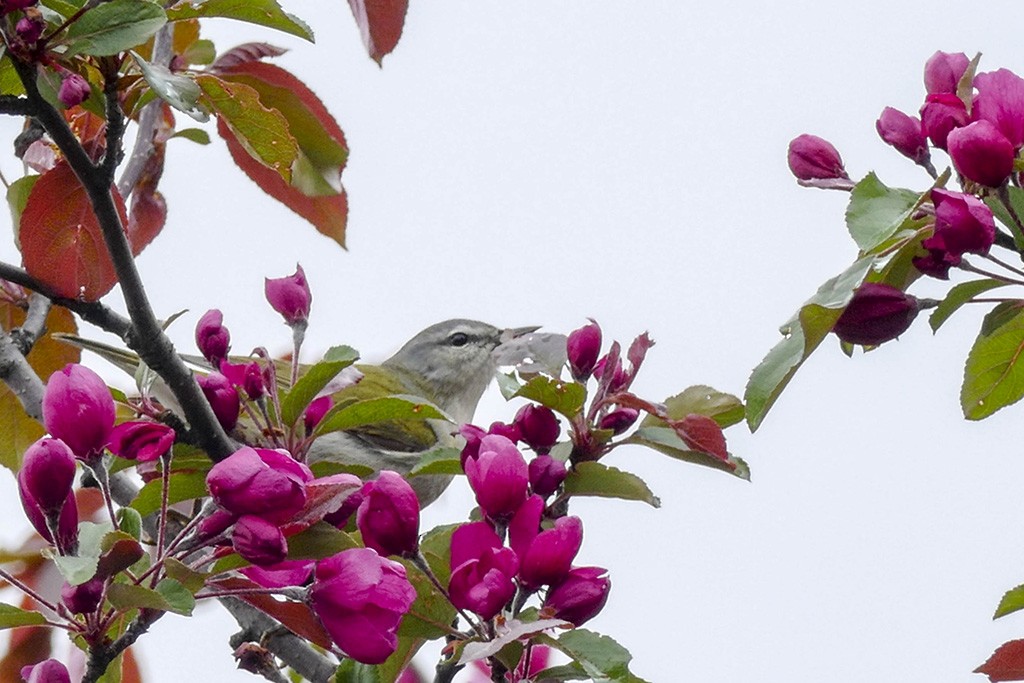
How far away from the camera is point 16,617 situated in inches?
63.8

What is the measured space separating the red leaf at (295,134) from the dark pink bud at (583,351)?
2.88 ft

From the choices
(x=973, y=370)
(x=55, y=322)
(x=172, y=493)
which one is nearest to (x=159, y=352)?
(x=172, y=493)

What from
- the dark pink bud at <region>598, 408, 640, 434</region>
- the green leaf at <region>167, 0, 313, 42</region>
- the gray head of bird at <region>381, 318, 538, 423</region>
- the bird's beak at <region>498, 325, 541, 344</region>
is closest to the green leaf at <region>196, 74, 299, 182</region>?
the green leaf at <region>167, 0, 313, 42</region>

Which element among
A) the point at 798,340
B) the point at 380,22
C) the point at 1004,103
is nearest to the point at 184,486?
the point at 380,22

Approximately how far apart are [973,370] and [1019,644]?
455mm

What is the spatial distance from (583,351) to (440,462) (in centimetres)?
35

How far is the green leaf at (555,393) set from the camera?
2090 millimetres

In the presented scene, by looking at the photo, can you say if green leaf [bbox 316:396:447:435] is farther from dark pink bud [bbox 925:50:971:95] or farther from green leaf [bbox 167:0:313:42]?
dark pink bud [bbox 925:50:971:95]

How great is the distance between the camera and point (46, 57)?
2.00 m

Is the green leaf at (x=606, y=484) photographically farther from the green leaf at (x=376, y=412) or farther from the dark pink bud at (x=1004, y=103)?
the dark pink bud at (x=1004, y=103)

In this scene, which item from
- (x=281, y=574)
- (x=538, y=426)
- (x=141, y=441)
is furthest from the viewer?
(x=538, y=426)

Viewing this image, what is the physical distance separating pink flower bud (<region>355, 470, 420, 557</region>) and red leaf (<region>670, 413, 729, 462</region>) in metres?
0.54

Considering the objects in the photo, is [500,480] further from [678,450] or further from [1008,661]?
[1008,661]

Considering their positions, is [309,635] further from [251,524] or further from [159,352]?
[159,352]
